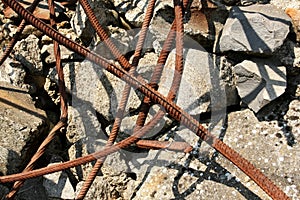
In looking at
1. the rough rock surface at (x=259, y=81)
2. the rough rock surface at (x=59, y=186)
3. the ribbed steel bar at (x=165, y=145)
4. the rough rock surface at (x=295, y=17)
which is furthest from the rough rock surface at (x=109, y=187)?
the rough rock surface at (x=295, y=17)

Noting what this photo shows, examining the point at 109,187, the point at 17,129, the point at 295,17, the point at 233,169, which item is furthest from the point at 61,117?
the point at 295,17

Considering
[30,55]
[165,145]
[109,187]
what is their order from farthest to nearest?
1. [30,55]
2. [109,187]
3. [165,145]

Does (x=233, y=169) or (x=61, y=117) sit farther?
(x=61, y=117)

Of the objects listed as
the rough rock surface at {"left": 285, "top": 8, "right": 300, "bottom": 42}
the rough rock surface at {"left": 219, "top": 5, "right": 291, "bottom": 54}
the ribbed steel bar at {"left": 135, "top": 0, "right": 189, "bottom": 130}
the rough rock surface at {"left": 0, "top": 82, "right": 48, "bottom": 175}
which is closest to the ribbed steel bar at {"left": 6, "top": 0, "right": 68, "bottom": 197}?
the rough rock surface at {"left": 0, "top": 82, "right": 48, "bottom": 175}

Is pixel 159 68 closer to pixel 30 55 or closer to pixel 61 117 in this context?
pixel 61 117

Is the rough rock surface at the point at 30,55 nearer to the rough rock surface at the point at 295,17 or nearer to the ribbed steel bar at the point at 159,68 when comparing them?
the ribbed steel bar at the point at 159,68
